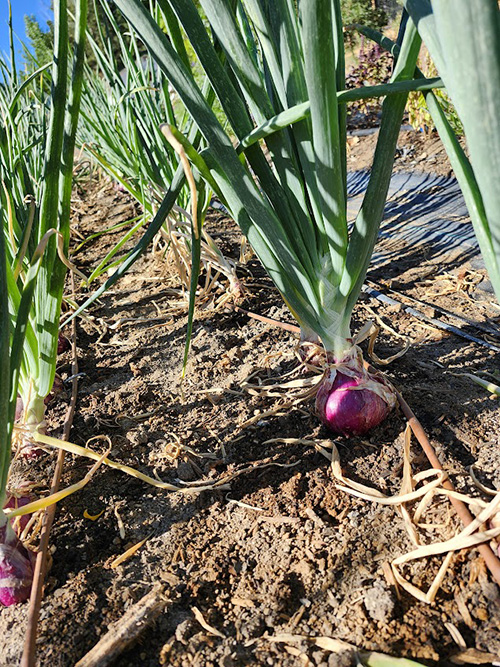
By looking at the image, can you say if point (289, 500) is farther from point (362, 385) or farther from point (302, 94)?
point (302, 94)

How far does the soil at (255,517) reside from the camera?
62cm

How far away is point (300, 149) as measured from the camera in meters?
0.79

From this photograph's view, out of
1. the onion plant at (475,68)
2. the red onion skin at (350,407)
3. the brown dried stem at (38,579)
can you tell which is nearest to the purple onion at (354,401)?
the red onion skin at (350,407)

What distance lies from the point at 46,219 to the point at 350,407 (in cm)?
59

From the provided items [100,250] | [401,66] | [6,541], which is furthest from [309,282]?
[100,250]

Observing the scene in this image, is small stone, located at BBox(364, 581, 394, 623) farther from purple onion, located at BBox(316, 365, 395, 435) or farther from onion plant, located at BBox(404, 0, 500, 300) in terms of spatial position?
onion plant, located at BBox(404, 0, 500, 300)

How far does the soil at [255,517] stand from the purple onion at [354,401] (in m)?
0.04

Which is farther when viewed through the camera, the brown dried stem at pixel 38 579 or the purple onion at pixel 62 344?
the purple onion at pixel 62 344

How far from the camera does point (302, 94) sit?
30.8 inches

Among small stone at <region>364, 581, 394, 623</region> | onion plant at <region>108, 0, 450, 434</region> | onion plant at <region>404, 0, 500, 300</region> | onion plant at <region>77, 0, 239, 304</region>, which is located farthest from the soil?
onion plant at <region>404, 0, 500, 300</region>

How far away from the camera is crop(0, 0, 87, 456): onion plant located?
0.79 metres

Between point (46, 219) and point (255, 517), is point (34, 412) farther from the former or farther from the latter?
point (255, 517)

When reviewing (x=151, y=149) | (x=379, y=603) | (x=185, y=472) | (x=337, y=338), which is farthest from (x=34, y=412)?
(x=151, y=149)

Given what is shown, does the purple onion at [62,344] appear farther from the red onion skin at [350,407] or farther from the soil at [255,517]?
the red onion skin at [350,407]
